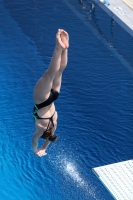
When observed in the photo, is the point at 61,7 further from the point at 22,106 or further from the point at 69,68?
the point at 22,106

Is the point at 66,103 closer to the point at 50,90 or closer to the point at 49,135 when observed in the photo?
the point at 49,135

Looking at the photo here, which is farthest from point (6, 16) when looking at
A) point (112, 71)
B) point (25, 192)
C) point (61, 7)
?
point (25, 192)

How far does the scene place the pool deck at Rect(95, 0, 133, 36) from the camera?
1700 centimetres

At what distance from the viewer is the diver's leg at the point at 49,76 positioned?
5.97m

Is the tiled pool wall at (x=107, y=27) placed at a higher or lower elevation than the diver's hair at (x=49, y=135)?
lower

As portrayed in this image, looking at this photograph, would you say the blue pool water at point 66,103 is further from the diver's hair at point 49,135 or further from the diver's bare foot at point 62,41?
the diver's bare foot at point 62,41

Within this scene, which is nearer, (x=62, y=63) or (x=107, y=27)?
(x=62, y=63)

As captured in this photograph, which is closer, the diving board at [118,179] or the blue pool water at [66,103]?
the diving board at [118,179]

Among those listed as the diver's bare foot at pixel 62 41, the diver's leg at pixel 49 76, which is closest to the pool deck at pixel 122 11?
the diver's leg at pixel 49 76

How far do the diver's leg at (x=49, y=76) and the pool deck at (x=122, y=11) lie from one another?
10.8 m

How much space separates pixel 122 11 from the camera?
1798cm

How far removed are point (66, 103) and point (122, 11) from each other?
677cm

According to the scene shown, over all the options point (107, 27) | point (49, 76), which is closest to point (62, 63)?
point (49, 76)

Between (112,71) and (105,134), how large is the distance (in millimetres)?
3157
